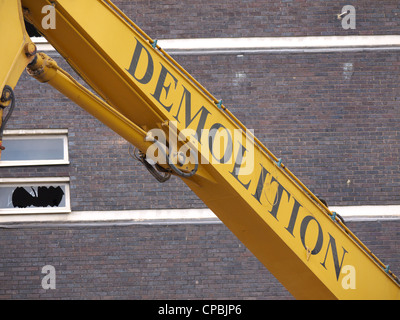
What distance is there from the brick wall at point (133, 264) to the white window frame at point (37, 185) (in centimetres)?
30

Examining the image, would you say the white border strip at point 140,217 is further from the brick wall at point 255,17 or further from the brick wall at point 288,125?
the brick wall at point 255,17

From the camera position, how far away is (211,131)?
5457 mm

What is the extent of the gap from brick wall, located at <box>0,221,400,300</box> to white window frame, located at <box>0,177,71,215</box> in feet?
0.98

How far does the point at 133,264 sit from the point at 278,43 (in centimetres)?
430

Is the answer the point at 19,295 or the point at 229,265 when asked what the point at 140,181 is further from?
the point at 19,295

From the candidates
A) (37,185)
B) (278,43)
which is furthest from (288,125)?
(37,185)

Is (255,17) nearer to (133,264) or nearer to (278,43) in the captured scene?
(278,43)

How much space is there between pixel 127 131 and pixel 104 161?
5631 mm

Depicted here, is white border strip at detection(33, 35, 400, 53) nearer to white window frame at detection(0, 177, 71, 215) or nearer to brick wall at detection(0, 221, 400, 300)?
white window frame at detection(0, 177, 71, 215)

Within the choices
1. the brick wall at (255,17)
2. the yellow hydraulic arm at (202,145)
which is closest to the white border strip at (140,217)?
the brick wall at (255,17)

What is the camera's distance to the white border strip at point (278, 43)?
10781 millimetres

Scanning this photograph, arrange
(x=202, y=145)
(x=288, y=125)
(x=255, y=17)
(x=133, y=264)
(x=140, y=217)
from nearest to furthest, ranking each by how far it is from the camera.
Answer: (x=202, y=145) < (x=133, y=264) < (x=140, y=217) < (x=288, y=125) < (x=255, y=17)

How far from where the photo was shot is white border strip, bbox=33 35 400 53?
35.4ft

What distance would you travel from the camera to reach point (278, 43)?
1083 cm
